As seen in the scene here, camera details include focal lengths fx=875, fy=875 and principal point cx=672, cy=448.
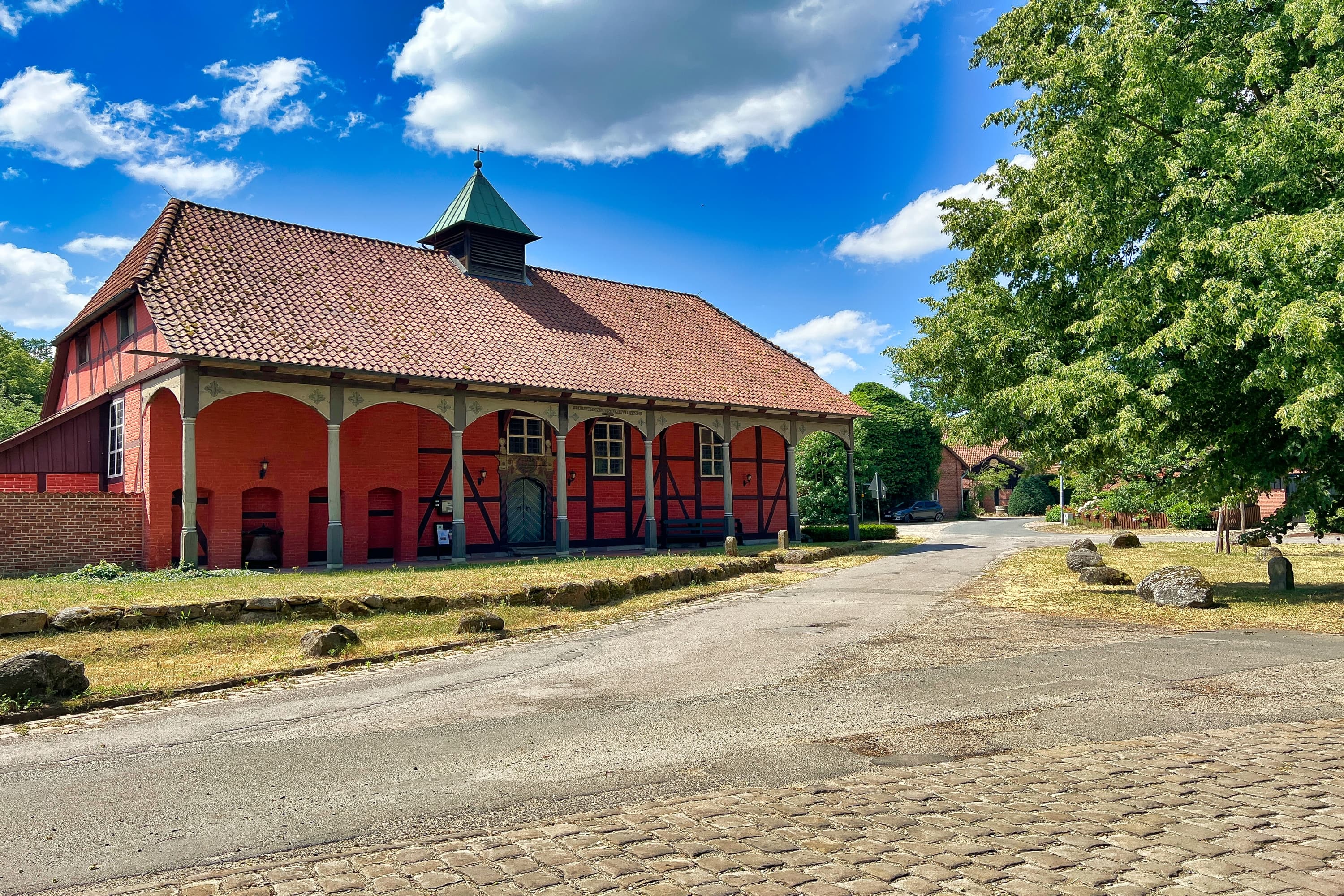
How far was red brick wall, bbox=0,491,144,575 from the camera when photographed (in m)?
15.3

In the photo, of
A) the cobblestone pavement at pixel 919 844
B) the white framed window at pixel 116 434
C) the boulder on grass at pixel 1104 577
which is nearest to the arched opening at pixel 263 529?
the white framed window at pixel 116 434

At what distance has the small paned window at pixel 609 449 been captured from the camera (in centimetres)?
2441

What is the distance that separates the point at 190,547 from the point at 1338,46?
65.4 ft

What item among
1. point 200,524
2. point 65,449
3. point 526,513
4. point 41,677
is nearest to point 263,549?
point 200,524

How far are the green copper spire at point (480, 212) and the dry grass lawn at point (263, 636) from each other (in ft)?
39.5

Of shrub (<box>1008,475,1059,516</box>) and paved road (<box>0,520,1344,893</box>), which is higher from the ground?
shrub (<box>1008,475,1059,516</box>)

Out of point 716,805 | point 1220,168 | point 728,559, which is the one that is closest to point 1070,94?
point 1220,168

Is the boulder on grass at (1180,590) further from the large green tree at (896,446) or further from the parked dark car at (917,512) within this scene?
the parked dark car at (917,512)

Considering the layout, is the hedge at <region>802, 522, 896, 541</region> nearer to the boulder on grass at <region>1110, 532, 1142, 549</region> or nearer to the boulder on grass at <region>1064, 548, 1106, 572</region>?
the boulder on grass at <region>1110, 532, 1142, 549</region>

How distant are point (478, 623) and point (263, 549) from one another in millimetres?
9003

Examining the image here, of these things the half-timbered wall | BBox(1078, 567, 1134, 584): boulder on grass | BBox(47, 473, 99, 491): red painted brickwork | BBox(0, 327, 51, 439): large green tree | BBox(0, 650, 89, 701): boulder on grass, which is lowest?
BBox(1078, 567, 1134, 584): boulder on grass

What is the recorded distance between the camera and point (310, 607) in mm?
11422

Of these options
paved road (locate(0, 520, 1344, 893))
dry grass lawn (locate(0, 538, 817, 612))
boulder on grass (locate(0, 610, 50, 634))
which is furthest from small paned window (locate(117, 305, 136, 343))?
paved road (locate(0, 520, 1344, 893))

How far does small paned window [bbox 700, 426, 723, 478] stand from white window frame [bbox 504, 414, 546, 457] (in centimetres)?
556
